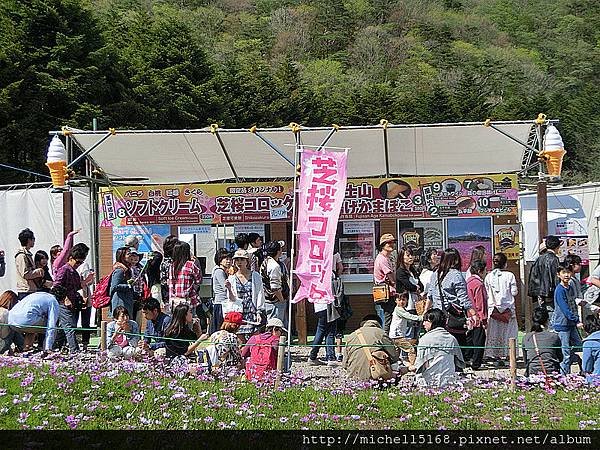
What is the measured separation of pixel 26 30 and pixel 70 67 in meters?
2.18

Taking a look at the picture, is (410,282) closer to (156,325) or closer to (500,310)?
(500,310)

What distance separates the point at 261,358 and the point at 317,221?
1455mm

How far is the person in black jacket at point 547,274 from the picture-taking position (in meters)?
9.33

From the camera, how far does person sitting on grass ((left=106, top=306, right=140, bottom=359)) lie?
7.84 meters

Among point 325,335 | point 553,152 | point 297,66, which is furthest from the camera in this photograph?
point 297,66

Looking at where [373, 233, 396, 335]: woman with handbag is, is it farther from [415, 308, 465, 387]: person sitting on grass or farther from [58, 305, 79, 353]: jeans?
[58, 305, 79, 353]: jeans

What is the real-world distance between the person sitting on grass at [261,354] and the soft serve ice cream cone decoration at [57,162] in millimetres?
4264

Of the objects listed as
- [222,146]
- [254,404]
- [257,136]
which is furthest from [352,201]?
[254,404]

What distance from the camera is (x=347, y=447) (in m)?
5.44

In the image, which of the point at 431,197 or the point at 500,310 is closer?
the point at 500,310

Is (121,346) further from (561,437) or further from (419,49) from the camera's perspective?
(419,49)

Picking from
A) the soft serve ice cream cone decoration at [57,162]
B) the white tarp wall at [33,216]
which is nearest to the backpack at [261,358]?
the soft serve ice cream cone decoration at [57,162]

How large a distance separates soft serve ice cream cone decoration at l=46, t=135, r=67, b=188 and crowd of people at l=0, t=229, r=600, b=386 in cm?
105

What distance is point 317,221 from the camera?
308 inches
